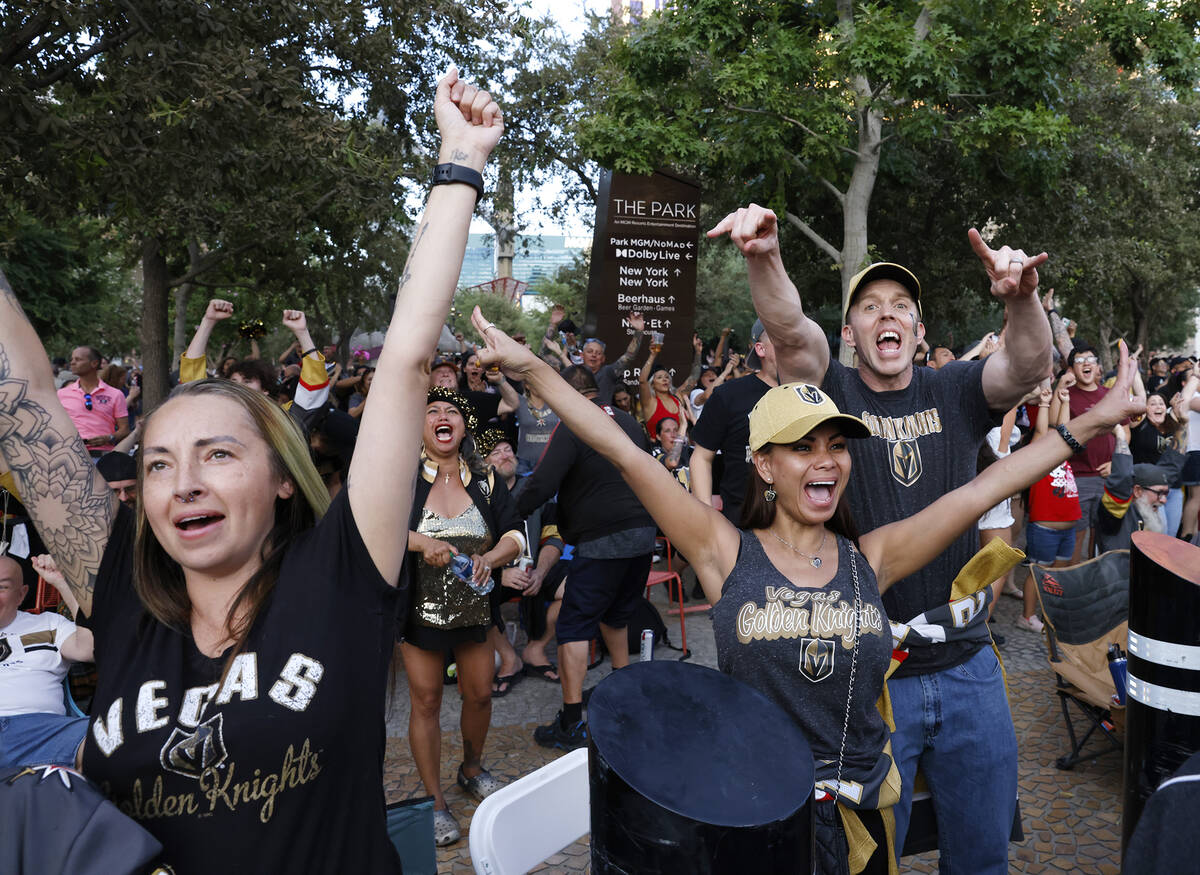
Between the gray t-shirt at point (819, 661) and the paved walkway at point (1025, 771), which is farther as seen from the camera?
the paved walkway at point (1025, 771)

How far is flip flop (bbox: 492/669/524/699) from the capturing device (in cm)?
569

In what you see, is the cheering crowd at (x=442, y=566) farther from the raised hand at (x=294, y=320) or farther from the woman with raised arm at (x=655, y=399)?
the woman with raised arm at (x=655, y=399)

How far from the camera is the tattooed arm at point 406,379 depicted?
1578 mm

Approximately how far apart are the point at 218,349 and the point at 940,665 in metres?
38.5

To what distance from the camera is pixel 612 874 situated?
1490 mm

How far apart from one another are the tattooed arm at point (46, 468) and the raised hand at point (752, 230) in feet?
5.19

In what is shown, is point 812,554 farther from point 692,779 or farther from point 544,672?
point 544,672

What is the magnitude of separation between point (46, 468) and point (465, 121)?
3.65ft

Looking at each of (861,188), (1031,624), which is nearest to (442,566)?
(1031,624)

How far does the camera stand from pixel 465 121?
1.77 metres

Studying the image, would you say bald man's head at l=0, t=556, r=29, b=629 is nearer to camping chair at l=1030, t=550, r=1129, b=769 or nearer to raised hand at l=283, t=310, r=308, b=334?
raised hand at l=283, t=310, r=308, b=334

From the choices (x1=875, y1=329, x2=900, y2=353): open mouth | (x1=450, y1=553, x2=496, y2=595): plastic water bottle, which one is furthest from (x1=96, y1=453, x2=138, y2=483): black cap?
(x1=875, y1=329, x2=900, y2=353): open mouth

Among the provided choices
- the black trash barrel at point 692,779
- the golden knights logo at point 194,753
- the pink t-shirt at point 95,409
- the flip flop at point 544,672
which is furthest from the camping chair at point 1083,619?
the pink t-shirt at point 95,409

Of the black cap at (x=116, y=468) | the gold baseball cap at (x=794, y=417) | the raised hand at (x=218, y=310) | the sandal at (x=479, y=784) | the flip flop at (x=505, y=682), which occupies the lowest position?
the sandal at (x=479, y=784)
